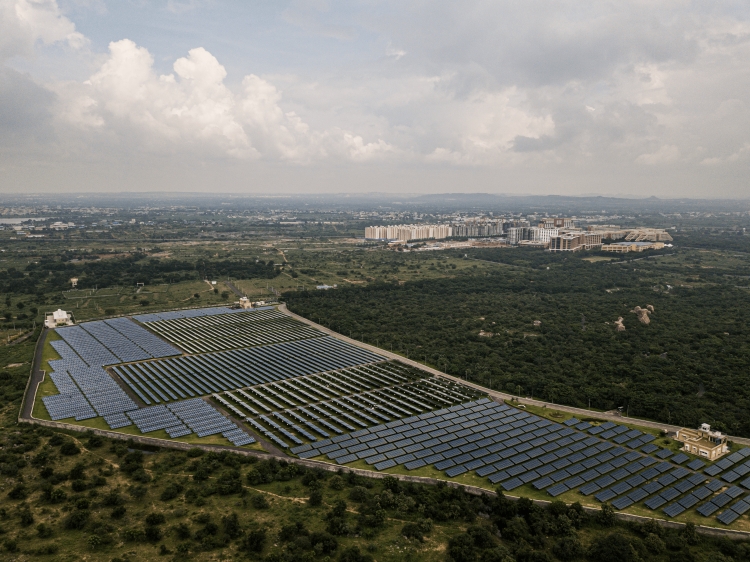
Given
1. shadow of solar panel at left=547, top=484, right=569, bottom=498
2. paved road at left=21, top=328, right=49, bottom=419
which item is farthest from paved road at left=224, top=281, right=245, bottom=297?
shadow of solar panel at left=547, top=484, right=569, bottom=498

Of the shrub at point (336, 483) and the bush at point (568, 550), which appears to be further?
the shrub at point (336, 483)

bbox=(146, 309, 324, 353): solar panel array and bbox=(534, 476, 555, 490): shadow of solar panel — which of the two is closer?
bbox=(534, 476, 555, 490): shadow of solar panel

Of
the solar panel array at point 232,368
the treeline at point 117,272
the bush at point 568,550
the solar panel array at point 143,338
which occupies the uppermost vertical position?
the treeline at point 117,272

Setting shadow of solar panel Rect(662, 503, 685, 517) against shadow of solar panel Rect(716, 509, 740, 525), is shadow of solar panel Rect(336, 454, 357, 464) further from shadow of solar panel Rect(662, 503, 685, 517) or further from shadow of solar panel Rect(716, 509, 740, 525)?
shadow of solar panel Rect(716, 509, 740, 525)

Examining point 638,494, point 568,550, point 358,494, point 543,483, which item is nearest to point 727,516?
point 638,494

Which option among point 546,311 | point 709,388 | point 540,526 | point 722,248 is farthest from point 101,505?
point 722,248

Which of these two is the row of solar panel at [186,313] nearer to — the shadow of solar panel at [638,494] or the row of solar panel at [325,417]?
the row of solar panel at [325,417]

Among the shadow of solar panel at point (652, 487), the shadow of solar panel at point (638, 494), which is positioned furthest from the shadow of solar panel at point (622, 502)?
the shadow of solar panel at point (652, 487)
